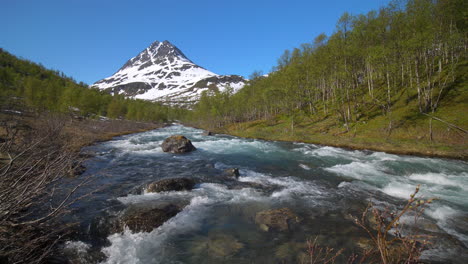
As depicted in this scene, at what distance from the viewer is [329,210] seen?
1063 cm

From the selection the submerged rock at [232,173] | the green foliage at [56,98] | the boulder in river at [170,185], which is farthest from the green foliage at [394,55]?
the green foliage at [56,98]

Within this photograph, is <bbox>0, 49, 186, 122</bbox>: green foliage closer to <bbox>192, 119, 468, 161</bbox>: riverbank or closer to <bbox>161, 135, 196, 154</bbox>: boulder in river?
<bbox>161, 135, 196, 154</bbox>: boulder in river

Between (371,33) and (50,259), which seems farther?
(371,33)

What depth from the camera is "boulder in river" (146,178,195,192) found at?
12.4 meters

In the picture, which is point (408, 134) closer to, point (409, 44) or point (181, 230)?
point (409, 44)

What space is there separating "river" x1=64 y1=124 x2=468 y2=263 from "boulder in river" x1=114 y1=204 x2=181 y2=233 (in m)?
0.29

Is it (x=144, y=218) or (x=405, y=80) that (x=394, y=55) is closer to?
(x=405, y=80)

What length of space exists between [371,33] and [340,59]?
5.35 meters

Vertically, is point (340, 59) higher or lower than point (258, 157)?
higher

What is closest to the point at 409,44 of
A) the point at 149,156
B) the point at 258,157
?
the point at 258,157

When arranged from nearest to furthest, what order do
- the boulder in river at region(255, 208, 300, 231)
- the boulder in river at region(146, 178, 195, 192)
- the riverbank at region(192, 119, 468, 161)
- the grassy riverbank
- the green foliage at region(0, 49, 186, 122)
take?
the boulder in river at region(255, 208, 300, 231) → the boulder in river at region(146, 178, 195, 192) → the riverbank at region(192, 119, 468, 161) → the grassy riverbank → the green foliage at region(0, 49, 186, 122)

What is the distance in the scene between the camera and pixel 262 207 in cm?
1083

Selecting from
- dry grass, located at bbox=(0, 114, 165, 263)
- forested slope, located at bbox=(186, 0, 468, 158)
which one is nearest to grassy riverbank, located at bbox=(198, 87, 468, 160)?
forested slope, located at bbox=(186, 0, 468, 158)

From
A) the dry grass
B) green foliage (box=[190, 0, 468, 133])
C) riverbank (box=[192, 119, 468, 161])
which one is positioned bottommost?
riverbank (box=[192, 119, 468, 161])
